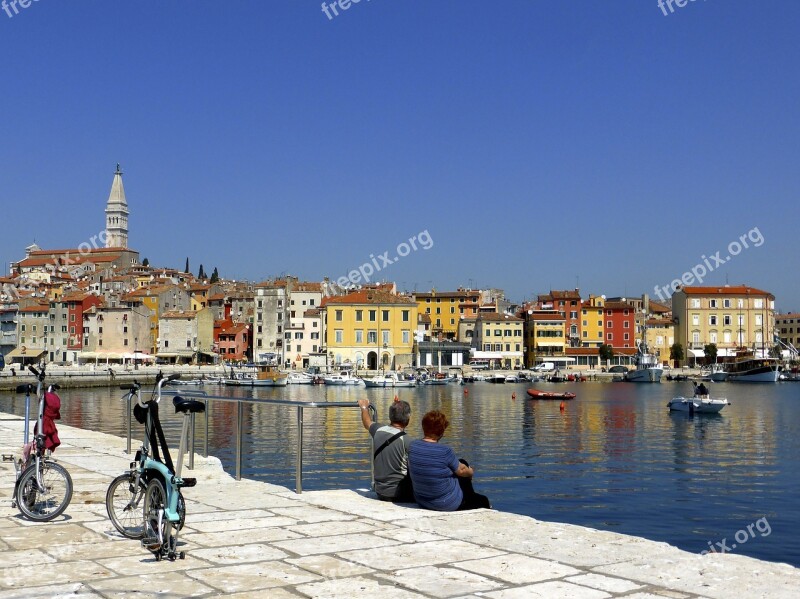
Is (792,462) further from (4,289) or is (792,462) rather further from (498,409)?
(4,289)

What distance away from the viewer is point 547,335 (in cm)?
12344

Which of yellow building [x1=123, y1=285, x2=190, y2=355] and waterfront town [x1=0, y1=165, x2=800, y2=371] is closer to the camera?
waterfront town [x1=0, y1=165, x2=800, y2=371]

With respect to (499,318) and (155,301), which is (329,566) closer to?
(499,318)

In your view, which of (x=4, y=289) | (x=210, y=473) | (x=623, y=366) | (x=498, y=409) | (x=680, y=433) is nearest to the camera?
(x=210, y=473)

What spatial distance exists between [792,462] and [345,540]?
25.4m

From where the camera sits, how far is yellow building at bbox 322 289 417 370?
4341 inches

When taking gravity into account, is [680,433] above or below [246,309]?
below

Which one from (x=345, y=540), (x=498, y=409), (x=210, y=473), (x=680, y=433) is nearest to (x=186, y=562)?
(x=345, y=540)

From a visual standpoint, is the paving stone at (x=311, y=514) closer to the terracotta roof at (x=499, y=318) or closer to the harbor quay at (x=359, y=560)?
the harbor quay at (x=359, y=560)

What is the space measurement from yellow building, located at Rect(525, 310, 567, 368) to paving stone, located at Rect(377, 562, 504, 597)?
386ft

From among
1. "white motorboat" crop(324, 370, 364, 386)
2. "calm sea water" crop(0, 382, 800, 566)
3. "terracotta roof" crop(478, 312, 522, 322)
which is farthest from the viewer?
"terracotta roof" crop(478, 312, 522, 322)

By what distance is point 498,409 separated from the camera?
5806 cm

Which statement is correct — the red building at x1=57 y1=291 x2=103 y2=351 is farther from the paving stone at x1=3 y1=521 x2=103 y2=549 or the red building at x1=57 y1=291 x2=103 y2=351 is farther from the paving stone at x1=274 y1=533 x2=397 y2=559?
the paving stone at x1=274 y1=533 x2=397 y2=559

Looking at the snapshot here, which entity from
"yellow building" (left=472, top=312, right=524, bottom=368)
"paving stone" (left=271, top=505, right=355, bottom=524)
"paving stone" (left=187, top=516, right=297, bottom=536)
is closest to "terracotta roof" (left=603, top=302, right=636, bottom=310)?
"yellow building" (left=472, top=312, right=524, bottom=368)
